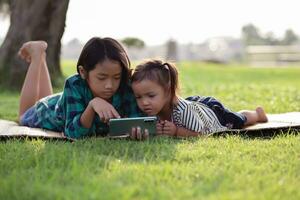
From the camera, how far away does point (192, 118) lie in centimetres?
424

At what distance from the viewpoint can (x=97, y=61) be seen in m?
3.98

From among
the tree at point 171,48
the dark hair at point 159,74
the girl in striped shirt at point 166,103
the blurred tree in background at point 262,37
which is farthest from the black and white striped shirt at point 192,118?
the blurred tree in background at point 262,37

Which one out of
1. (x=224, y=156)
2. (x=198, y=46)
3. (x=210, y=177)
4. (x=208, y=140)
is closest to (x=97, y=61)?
(x=208, y=140)

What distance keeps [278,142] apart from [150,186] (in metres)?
1.45

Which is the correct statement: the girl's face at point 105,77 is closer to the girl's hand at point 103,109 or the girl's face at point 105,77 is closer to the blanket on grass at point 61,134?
the girl's hand at point 103,109

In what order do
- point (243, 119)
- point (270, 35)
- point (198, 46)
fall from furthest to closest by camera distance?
point (270, 35) < point (198, 46) < point (243, 119)

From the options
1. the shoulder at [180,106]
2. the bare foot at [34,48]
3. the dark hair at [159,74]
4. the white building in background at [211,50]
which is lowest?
the white building in background at [211,50]

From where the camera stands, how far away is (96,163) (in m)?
3.02

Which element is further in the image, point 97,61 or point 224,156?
point 97,61

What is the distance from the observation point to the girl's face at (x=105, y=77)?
3.96 m

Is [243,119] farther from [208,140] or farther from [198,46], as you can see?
[198,46]

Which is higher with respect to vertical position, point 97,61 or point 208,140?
point 97,61

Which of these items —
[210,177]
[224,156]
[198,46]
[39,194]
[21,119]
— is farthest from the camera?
[198,46]

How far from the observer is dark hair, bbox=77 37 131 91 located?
13.1 feet
